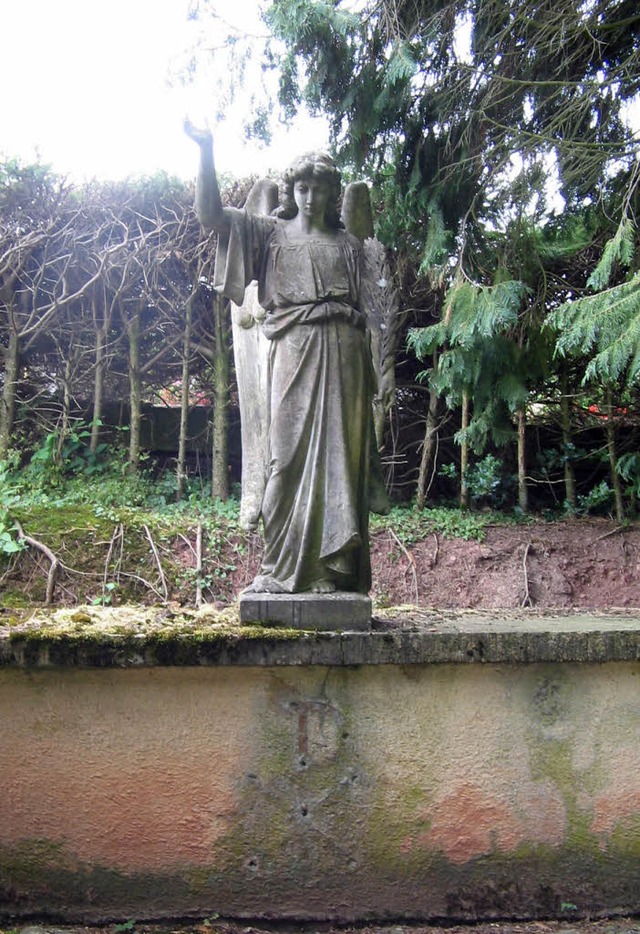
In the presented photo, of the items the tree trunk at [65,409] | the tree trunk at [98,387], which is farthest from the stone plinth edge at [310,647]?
the tree trunk at [98,387]

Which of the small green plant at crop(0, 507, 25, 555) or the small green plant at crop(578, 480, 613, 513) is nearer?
the small green plant at crop(0, 507, 25, 555)

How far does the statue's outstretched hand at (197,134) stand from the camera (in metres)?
3.50

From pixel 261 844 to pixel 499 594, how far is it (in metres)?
4.97

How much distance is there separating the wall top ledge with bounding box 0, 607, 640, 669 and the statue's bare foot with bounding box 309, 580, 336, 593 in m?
A: 0.26

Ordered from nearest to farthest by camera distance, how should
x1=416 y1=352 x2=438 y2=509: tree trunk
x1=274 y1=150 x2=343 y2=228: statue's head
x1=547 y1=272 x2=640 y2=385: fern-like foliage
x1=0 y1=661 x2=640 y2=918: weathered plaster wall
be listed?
1. x1=0 y1=661 x2=640 y2=918: weathered plaster wall
2. x1=274 y1=150 x2=343 y2=228: statue's head
3. x1=547 y1=272 x2=640 y2=385: fern-like foliage
4. x1=416 y1=352 x2=438 y2=509: tree trunk

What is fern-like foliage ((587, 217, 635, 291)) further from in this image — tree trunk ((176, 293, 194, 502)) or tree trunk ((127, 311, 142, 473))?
tree trunk ((127, 311, 142, 473))

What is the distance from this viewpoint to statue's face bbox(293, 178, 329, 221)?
3842 millimetres

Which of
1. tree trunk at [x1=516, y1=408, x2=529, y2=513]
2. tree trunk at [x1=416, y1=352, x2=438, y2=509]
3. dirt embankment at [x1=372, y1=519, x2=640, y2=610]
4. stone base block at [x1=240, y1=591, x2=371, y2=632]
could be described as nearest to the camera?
stone base block at [x1=240, y1=591, x2=371, y2=632]

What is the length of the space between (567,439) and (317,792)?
20.8 ft

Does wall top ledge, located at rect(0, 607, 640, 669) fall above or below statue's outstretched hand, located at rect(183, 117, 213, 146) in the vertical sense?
below

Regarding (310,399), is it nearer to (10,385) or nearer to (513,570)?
(513,570)

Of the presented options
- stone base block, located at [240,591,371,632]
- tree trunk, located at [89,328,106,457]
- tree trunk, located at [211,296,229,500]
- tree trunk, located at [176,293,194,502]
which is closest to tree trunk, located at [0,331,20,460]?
tree trunk, located at [89,328,106,457]

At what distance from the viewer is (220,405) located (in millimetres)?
9031

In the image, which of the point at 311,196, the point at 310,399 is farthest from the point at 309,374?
the point at 311,196
